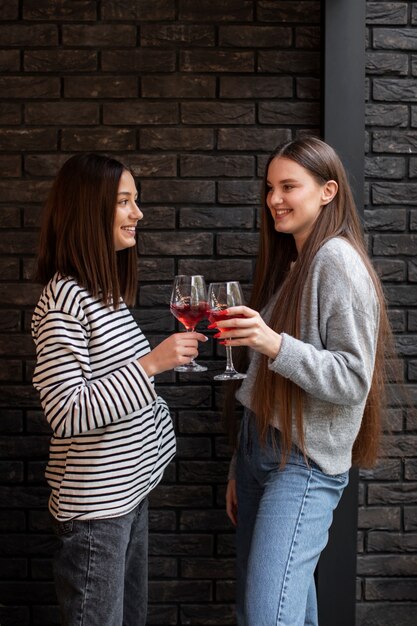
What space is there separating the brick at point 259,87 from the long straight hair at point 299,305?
0.67 meters

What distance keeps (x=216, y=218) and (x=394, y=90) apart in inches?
31.7

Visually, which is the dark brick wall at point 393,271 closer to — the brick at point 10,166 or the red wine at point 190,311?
the red wine at point 190,311

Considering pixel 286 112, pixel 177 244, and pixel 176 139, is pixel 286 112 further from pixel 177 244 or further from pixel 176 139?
pixel 177 244

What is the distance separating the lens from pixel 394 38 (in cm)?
277

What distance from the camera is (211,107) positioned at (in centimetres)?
275

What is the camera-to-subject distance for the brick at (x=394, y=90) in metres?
2.77

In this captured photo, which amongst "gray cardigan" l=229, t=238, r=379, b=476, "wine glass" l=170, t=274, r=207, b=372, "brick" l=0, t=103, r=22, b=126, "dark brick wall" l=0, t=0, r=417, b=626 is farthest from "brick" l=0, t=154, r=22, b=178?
"gray cardigan" l=229, t=238, r=379, b=476

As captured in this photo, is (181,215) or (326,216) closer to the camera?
(326,216)

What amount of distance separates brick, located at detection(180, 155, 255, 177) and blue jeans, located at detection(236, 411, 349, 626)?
1.04m

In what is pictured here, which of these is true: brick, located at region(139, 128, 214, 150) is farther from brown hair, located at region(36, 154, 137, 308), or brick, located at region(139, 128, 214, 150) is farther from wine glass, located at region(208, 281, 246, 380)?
wine glass, located at region(208, 281, 246, 380)

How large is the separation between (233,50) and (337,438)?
4.94 ft

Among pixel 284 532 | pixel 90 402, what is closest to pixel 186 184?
pixel 90 402

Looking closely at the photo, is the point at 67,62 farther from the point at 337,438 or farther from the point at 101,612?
the point at 101,612

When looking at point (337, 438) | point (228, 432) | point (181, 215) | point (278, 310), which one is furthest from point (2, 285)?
point (337, 438)
